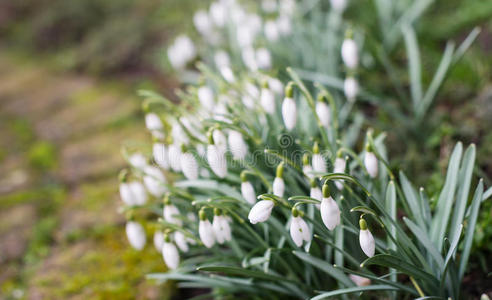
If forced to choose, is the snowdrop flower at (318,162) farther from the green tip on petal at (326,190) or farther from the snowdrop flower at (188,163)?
the snowdrop flower at (188,163)

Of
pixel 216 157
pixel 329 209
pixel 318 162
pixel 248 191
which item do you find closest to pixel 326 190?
pixel 329 209

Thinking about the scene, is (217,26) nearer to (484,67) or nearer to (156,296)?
(484,67)

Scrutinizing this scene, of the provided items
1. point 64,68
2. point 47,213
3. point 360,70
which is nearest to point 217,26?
point 360,70

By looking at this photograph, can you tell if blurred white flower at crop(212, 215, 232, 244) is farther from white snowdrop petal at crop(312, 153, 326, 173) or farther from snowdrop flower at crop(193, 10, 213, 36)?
snowdrop flower at crop(193, 10, 213, 36)

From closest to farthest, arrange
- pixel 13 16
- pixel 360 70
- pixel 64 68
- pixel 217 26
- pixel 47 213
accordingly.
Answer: pixel 47 213, pixel 360 70, pixel 217 26, pixel 64 68, pixel 13 16

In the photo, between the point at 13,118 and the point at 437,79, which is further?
the point at 13,118

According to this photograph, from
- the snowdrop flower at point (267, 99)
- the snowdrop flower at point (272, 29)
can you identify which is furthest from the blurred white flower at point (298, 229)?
the snowdrop flower at point (272, 29)
